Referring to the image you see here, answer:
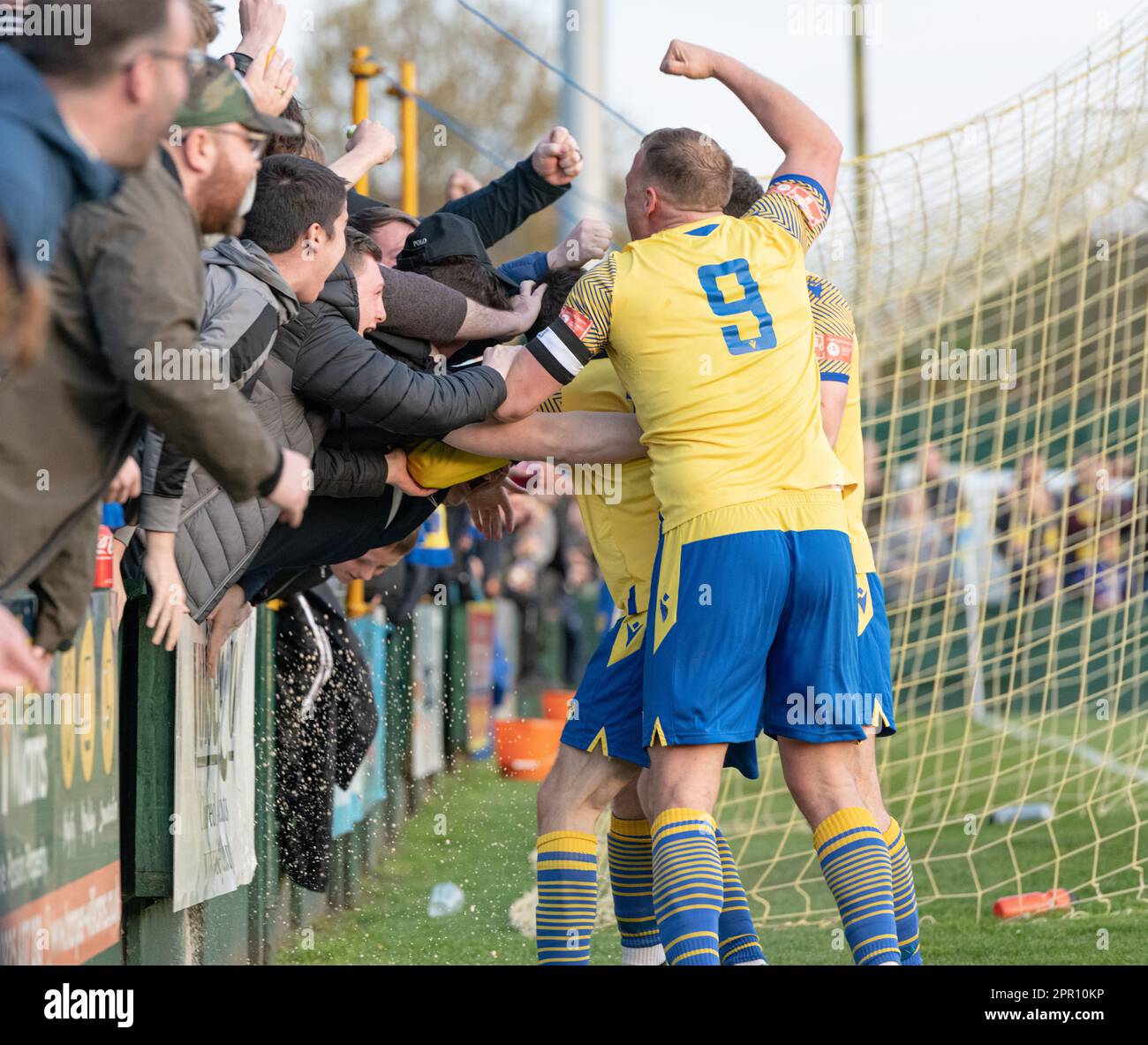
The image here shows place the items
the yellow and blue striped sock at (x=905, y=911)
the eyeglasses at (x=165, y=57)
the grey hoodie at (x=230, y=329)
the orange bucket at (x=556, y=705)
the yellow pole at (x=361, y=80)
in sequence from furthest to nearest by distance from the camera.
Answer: the orange bucket at (x=556, y=705) → the yellow pole at (x=361, y=80) → the yellow and blue striped sock at (x=905, y=911) → the grey hoodie at (x=230, y=329) → the eyeglasses at (x=165, y=57)

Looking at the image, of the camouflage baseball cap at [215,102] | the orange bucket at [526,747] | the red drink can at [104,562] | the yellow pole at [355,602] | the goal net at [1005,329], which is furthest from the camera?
the orange bucket at [526,747]

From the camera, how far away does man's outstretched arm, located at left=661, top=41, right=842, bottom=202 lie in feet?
12.4

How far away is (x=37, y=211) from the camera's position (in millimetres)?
2096

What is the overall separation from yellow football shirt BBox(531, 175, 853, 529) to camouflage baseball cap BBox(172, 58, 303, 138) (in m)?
1.11

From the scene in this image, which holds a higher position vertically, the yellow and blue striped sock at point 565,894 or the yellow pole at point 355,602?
the yellow pole at point 355,602

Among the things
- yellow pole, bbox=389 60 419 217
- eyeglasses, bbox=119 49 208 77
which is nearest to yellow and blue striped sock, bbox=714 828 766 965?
eyeglasses, bbox=119 49 208 77

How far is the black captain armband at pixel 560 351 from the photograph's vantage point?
3.51m

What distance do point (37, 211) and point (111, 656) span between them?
1517 mm

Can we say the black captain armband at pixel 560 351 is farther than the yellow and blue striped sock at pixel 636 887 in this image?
No

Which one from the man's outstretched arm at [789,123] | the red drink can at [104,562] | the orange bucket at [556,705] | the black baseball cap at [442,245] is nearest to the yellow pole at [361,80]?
the black baseball cap at [442,245]

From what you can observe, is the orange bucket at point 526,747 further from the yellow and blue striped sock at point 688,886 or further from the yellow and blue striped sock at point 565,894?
the yellow and blue striped sock at point 688,886

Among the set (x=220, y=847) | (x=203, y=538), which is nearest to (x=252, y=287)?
(x=203, y=538)

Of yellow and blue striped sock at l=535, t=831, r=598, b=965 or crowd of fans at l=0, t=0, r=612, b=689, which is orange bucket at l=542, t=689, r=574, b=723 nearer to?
crowd of fans at l=0, t=0, r=612, b=689

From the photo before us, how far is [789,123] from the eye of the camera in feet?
12.5
